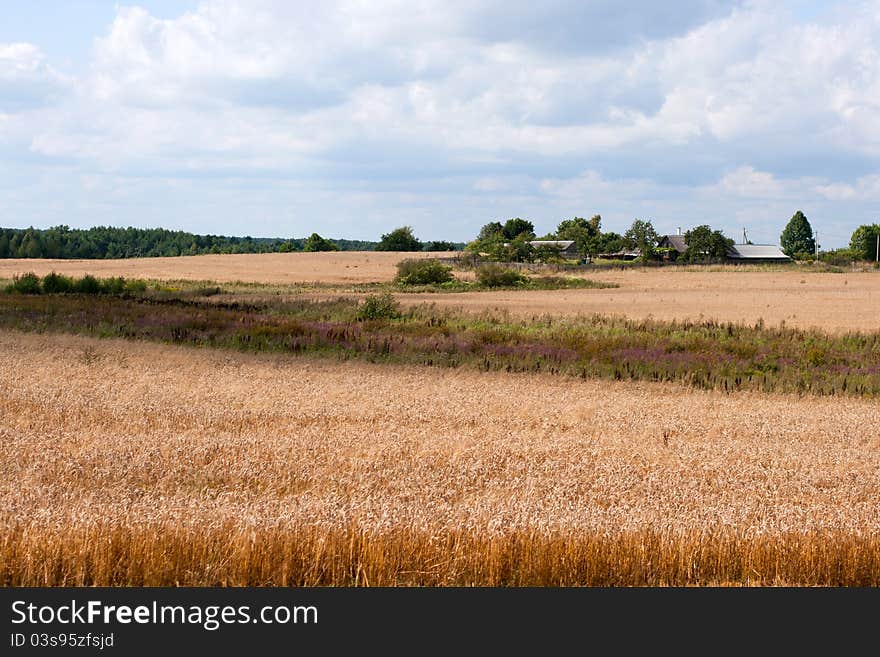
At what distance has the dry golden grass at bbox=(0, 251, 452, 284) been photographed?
314 ft

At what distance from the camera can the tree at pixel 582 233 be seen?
159750 mm

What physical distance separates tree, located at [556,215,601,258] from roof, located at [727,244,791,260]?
2391cm

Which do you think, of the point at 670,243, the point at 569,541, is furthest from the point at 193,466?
the point at 670,243

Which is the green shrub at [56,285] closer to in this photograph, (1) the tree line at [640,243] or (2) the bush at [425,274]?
(2) the bush at [425,274]

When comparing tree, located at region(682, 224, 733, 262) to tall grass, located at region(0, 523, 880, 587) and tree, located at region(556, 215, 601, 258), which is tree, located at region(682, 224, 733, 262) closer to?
tree, located at region(556, 215, 601, 258)

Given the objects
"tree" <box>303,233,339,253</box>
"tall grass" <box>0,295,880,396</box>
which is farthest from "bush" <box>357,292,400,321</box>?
"tree" <box>303,233,339,253</box>

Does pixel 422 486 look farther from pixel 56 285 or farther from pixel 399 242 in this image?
pixel 399 242

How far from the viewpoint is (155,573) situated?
6.79 m

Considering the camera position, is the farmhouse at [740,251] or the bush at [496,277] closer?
the bush at [496,277]

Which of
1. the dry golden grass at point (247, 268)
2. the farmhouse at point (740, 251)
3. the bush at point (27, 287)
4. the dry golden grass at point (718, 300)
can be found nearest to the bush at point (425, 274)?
the dry golden grass at point (247, 268)

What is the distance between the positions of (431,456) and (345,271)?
94253mm

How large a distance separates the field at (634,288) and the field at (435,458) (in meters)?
16.3

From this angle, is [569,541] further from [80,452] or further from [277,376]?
[277,376]

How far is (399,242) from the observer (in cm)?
18412
